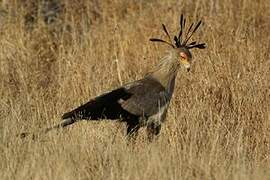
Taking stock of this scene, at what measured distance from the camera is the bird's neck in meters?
6.19

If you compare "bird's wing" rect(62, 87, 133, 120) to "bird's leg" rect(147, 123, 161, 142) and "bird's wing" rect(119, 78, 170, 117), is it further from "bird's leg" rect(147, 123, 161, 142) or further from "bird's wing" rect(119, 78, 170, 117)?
"bird's leg" rect(147, 123, 161, 142)

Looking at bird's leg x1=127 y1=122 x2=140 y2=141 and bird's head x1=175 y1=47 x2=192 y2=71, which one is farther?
bird's head x1=175 y1=47 x2=192 y2=71

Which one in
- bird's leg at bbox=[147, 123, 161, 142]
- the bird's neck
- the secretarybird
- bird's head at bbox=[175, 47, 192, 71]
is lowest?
bird's leg at bbox=[147, 123, 161, 142]

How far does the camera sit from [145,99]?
19.7 feet

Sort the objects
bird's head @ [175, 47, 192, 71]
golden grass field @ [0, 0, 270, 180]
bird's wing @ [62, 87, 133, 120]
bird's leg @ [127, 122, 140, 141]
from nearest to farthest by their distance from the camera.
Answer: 1. golden grass field @ [0, 0, 270, 180]
2. bird's wing @ [62, 87, 133, 120]
3. bird's leg @ [127, 122, 140, 141]
4. bird's head @ [175, 47, 192, 71]

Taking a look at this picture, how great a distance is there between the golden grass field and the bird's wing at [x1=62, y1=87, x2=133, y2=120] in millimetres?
146

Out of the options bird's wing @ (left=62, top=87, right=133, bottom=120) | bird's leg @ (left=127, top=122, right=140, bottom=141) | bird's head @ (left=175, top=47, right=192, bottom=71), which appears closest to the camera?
bird's wing @ (left=62, top=87, right=133, bottom=120)

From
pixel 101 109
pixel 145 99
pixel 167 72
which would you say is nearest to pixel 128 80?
pixel 167 72

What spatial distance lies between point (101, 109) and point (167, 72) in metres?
0.71

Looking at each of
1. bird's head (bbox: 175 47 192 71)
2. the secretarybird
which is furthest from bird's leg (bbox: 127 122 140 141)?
bird's head (bbox: 175 47 192 71)

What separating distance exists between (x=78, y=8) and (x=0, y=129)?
388 centimetres

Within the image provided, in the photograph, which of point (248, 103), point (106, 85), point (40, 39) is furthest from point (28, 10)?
point (248, 103)

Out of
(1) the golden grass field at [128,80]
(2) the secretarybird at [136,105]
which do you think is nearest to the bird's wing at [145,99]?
(2) the secretarybird at [136,105]

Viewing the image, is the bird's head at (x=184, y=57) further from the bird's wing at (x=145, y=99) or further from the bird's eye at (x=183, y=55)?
the bird's wing at (x=145, y=99)
